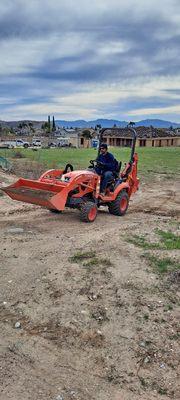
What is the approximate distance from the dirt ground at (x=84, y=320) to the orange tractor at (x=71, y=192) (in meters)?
0.80

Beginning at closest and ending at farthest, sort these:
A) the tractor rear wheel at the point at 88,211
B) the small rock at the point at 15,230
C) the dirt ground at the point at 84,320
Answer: the dirt ground at the point at 84,320 < the small rock at the point at 15,230 < the tractor rear wheel at the point at 88,211

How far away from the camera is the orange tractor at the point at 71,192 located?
31.1 ft

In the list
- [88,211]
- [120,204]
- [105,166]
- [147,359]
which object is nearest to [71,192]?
[88,211]

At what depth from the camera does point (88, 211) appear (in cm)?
996

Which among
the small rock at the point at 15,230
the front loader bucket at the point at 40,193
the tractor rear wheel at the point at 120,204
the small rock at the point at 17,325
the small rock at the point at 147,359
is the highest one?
the front loader bucket at the point at 40,193

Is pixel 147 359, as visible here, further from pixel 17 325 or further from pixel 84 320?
pixel 17 325

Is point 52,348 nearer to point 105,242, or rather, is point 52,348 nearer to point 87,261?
point 87,261

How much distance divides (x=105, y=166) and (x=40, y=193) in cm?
192

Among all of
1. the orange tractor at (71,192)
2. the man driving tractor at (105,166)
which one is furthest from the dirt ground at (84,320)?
the man driving tractor at (105,166)

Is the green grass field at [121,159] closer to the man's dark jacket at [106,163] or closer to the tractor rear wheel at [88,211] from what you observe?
the man's dark jacket at [106,163]

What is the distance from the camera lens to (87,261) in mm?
7379

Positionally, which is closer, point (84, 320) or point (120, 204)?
point (84, 320)

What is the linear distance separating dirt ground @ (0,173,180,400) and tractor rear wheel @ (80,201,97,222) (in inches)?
36.4

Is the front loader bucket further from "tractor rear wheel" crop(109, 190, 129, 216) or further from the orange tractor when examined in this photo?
"tractor rear wheel" crop(109, 190, 129, 216)
